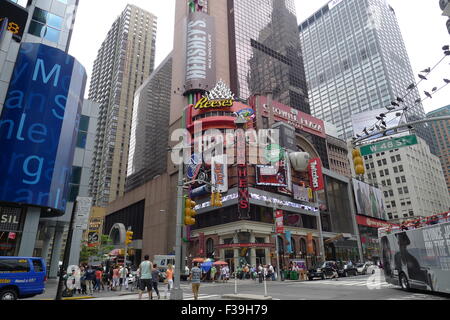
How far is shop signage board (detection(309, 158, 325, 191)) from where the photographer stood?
57188 mm

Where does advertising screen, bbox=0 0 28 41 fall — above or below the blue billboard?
above

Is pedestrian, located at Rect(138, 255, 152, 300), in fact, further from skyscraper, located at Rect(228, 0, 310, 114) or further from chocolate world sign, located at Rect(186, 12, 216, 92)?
skyscraper, located at Rect(228, 0, 310, 114)

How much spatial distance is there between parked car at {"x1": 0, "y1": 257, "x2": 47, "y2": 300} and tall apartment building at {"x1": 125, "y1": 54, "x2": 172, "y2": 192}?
8642 centimetres

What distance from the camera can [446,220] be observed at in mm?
13641

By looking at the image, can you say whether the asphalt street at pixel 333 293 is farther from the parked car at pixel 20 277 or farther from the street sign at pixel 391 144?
the street sign at pixel 391 144

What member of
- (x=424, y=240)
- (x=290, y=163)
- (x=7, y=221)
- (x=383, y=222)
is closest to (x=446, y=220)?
(x=424, y=240)

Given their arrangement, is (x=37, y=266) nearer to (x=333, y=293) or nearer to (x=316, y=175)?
(x=333, y=293)

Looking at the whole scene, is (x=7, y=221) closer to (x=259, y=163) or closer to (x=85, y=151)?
(x=85, y=151)

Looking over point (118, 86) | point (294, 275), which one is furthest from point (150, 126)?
point (294, 275)

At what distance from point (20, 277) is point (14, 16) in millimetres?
28851

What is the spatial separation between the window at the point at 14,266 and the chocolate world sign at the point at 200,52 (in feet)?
203

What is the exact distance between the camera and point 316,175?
58188 mm

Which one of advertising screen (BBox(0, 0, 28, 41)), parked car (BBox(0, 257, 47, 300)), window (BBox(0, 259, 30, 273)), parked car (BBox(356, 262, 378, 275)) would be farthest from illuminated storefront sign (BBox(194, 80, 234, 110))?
window (BBox(0, 259, 30, 273))

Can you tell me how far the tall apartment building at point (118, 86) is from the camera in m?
120
